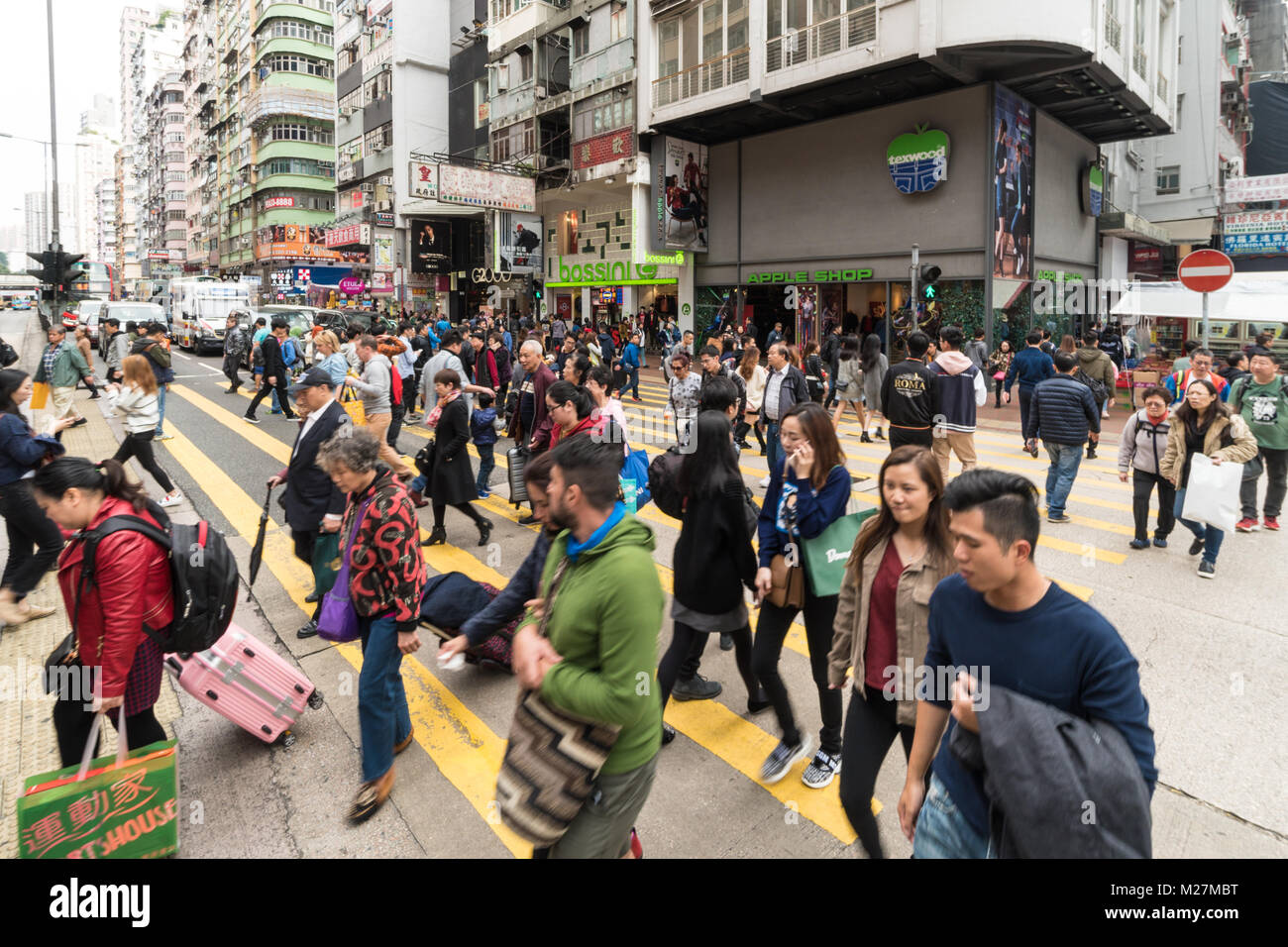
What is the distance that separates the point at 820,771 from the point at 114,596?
3190mm

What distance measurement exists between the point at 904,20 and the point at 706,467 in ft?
62.9

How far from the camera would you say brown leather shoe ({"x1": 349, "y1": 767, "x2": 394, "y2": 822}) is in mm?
3422

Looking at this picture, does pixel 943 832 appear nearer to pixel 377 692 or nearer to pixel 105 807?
pixel 377 692

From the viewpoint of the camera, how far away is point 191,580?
126 inches

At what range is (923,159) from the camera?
20.5m

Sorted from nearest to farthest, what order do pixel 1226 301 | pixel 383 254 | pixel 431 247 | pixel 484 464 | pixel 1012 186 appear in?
1. pixel 484 464
2. pixel 1226 301
3. pixel 1012 186
4. pixel 431 247
5. pixel 383 254

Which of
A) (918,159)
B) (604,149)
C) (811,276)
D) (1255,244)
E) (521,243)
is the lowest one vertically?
(811,276)

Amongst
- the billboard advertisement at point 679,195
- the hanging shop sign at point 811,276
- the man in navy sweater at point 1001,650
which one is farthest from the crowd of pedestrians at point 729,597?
the billboard advertisement at point 679,195

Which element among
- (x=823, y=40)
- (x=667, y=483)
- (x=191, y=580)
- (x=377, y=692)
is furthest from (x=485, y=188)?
(x=377, y=692)

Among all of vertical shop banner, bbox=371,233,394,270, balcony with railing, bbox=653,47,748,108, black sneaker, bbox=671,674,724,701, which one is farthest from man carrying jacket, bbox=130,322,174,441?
vertical shop banner, bbox=371,233,394,270

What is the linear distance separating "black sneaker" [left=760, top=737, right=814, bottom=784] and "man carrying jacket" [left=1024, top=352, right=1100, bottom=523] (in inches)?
217

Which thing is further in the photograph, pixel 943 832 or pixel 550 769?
pixel 550 769

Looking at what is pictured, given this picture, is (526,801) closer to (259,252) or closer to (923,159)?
Answer: (923,159)
